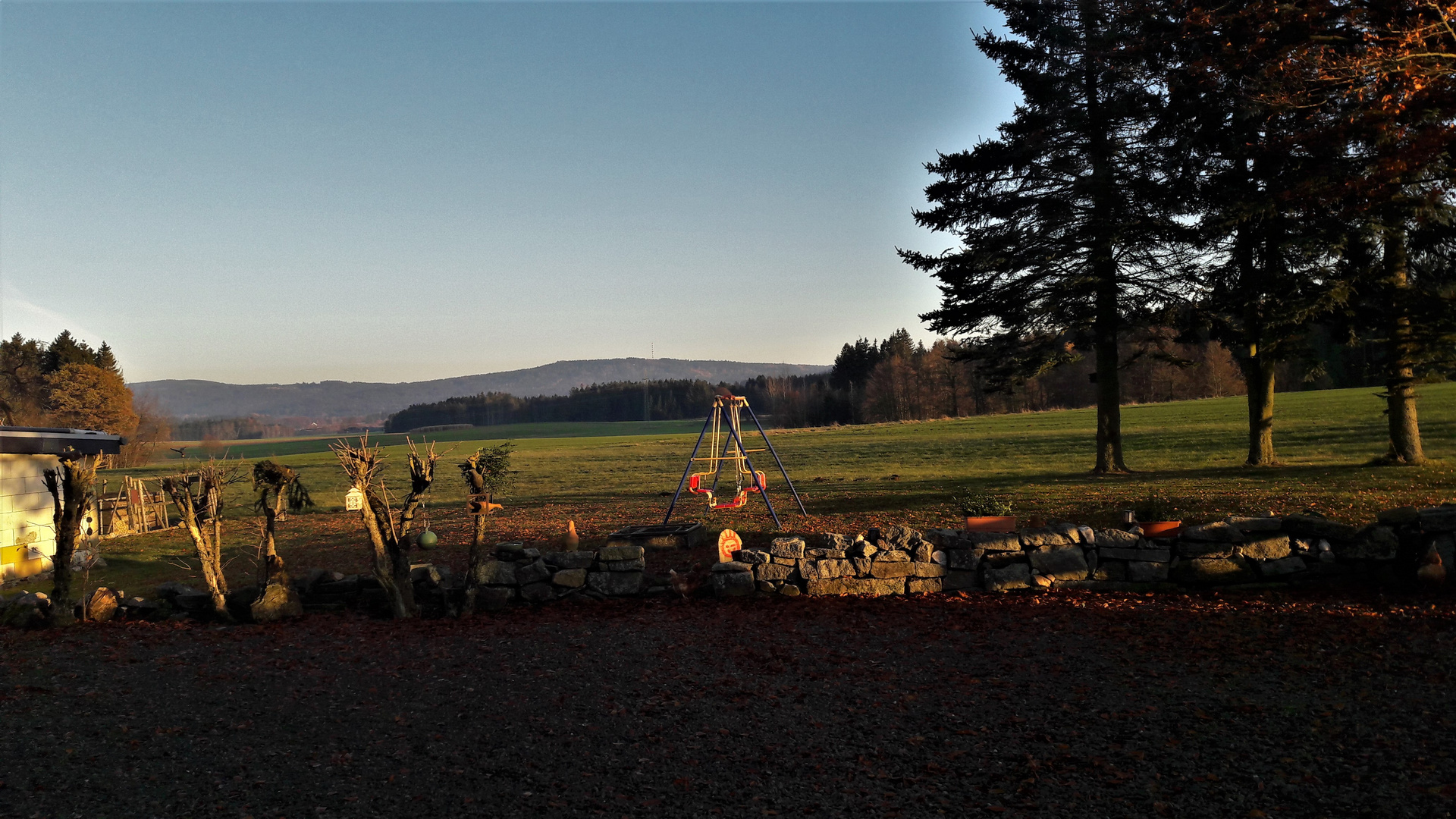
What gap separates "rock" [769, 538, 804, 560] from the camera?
9297mm

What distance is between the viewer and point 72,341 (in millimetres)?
52500

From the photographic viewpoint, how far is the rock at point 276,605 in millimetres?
8930

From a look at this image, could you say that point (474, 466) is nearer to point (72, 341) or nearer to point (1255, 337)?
point (1255, 337)

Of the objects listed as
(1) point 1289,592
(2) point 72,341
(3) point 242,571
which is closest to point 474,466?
(3) point 242,571

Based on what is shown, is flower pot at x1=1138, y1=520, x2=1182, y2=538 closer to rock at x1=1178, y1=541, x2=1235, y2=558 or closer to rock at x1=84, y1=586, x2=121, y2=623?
rock at x1=1178, y1=541, x2=1235, y2=558

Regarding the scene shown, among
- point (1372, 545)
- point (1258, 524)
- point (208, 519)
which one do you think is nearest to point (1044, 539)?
point (1258, 524)

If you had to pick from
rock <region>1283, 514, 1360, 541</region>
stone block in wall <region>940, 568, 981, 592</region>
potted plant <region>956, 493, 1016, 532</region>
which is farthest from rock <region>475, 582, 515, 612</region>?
rock <region>1283, 514, 1360, 541</region>

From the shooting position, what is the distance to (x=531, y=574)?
9438 mm

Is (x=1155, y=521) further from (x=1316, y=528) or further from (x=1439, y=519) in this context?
(x=1439, y=519)

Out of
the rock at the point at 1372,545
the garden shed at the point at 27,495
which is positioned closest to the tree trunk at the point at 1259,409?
the rock at the point at 1372,545

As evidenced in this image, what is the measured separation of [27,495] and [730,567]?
12.1 meters

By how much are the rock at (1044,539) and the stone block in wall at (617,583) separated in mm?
4256

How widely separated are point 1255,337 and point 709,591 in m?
13.5

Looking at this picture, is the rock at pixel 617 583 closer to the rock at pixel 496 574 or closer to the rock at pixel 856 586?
the rock at pixel 496 574
